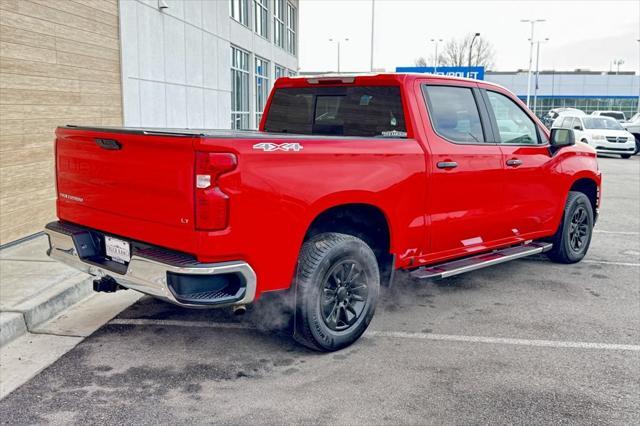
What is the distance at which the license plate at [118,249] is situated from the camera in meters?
4.04

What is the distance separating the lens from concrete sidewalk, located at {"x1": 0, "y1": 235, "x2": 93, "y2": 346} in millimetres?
4703

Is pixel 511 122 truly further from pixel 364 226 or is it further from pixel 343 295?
pixel 343 295

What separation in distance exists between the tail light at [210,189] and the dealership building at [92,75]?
4625mm

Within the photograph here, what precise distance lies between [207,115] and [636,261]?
10.4m

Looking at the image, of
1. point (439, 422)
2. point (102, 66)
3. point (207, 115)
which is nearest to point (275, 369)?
point (439, 422)

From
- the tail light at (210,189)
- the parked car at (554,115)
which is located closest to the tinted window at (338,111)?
the tail light at (210,189)

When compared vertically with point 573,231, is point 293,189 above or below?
above

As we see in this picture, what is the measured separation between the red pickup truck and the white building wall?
17.8 feet

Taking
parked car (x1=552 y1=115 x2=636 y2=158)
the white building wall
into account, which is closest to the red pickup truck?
the white building wall

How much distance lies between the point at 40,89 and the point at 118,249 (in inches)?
185

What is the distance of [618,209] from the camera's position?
460 inches

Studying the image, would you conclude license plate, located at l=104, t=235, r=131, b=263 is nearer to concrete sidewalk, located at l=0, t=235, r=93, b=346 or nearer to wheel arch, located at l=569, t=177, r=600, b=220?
concrete sidewalk, located at l=0, t=235, r=93, b=346

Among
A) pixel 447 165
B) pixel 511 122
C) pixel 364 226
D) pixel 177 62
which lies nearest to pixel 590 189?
pixel 511 122

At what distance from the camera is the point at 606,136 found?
24.6 metres
